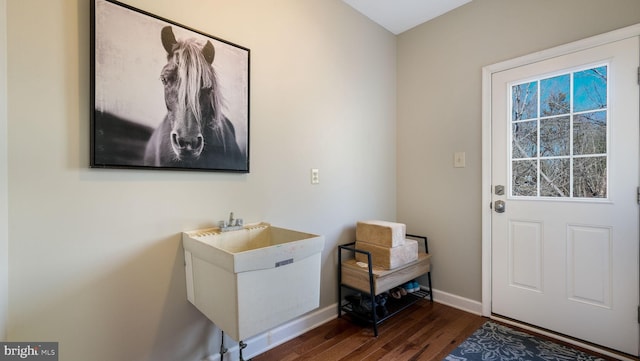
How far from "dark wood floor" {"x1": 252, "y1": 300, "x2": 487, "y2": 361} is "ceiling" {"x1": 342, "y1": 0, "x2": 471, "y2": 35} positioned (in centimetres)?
255

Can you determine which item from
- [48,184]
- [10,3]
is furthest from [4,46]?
[48,184]

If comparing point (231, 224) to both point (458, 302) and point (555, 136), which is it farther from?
point (555, 136)

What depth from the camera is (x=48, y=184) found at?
3.85ft

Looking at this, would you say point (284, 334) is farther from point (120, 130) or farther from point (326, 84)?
point (326, 84)

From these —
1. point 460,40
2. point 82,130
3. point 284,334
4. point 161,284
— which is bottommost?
point 284,334

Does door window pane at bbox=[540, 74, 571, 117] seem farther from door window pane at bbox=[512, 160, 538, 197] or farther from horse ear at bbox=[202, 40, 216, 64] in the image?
horse ear at bbox=[202, 40, 216, 64]

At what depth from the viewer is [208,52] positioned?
1.59 meters

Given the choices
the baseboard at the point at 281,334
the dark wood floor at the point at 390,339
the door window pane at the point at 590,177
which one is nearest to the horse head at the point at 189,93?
the baseboard at the point at 281,334

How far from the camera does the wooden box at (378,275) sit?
211 cm

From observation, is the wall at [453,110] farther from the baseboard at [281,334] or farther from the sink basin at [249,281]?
the sink basin at [249,281]

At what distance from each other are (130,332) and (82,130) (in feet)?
3.13

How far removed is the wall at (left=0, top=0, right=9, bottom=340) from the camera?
1.05 m

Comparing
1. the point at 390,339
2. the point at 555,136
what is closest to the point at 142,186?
the point at 390,339

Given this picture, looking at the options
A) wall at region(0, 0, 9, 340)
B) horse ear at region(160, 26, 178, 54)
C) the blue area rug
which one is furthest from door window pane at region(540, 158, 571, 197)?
wall at region(0, 0, 9, 340)
